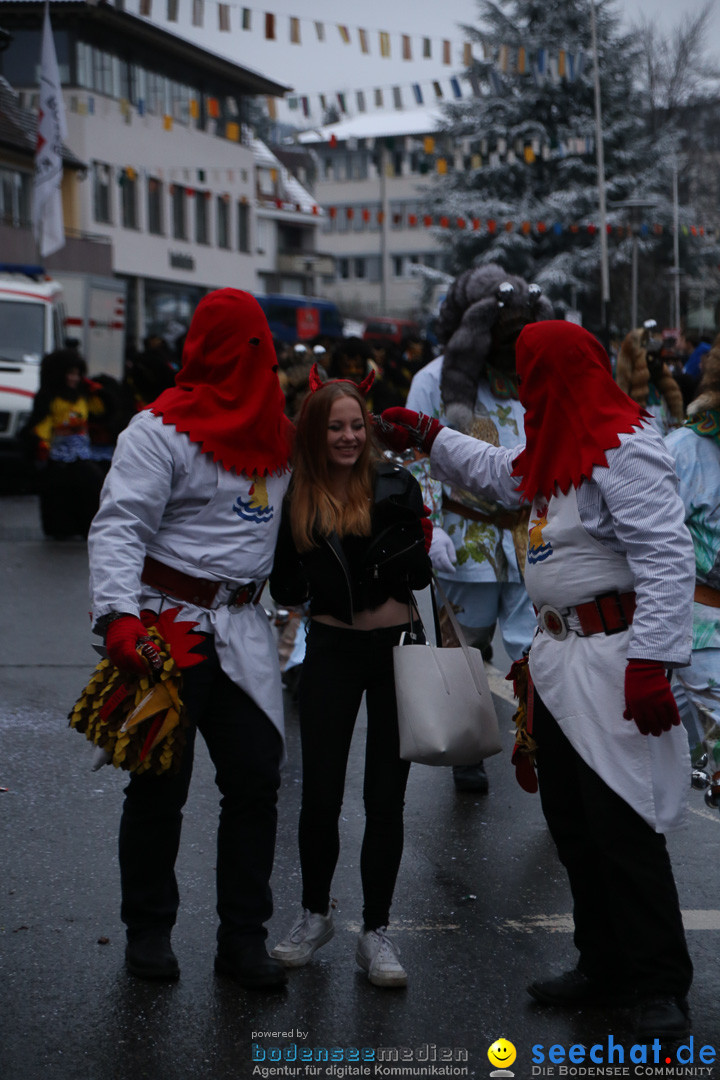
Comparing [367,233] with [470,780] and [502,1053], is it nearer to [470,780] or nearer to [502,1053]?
[470,780]

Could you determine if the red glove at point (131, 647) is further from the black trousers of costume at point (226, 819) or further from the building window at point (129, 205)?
the building window at point (129, 205)

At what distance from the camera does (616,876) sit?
3586 mm

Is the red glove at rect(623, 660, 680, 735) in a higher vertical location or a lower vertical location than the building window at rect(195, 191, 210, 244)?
lower

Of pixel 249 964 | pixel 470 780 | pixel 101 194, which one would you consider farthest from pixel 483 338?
pixel 101 194

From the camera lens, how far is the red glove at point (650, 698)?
11.2 ft

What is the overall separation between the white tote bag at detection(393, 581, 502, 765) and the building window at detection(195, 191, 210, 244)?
43.5 m

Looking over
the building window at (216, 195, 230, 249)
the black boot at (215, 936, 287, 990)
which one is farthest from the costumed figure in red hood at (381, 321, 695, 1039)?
the building window at (216, 195, 230, 249)

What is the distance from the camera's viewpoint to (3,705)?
7.25m

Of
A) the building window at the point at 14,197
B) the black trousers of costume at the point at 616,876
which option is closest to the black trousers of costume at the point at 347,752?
the black trousers of costume at the point at 616,876

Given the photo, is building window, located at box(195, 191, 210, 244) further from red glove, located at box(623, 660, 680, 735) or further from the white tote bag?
red glove, located at box(623, 660, 680, 735)

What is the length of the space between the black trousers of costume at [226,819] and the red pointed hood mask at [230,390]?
22.2 inches

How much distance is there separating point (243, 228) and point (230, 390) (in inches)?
1858

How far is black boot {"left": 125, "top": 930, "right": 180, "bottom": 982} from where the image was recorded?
3910 mm

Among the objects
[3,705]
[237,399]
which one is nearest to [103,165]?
[3,705]
